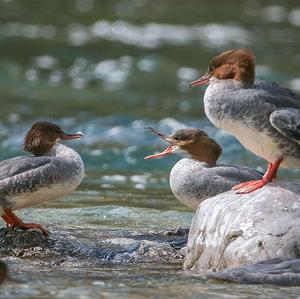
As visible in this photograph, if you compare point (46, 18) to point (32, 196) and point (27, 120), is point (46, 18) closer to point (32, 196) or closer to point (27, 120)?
point (27, 120)

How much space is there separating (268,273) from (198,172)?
7.43ft

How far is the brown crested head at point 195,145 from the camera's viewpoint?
8969 millimetres

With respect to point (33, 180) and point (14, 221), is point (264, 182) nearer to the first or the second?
point (33, 180)

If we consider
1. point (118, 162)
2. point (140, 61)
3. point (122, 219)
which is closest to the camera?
point (122, 219)

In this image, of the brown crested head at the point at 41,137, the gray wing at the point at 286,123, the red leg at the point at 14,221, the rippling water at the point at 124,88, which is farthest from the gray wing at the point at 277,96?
the red leg at the point at 14,221

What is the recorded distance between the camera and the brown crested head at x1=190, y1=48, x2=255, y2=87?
7.60 m

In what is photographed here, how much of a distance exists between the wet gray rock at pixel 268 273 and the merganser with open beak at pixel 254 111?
0.91 metres

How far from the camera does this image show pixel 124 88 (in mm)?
17969

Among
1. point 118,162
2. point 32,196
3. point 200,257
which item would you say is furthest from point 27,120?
point 200,257

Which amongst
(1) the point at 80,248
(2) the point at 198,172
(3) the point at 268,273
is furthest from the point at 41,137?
(3) the point at 268,273

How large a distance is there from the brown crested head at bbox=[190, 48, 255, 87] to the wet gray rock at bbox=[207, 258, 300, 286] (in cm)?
149

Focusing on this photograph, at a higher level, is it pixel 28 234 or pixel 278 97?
pixel 278 97

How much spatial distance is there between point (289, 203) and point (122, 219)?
2652 mm

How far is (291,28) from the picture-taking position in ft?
74.4
